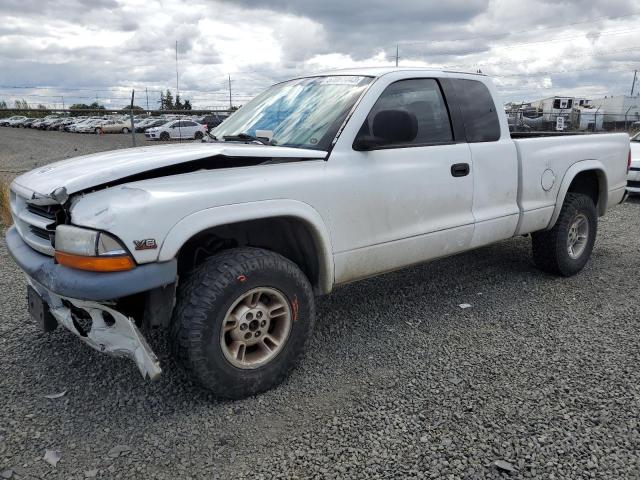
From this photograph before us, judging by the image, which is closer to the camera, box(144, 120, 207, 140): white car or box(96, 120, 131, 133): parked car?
box(144, 120, 207, 140): white car

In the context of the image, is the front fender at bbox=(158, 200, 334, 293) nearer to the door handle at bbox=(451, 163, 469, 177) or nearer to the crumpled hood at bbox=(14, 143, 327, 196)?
the crumpled hood at bbox=(14, 143, 327, 196)

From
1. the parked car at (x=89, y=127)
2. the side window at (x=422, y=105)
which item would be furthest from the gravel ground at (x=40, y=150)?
the side window at (x=422, y=105)

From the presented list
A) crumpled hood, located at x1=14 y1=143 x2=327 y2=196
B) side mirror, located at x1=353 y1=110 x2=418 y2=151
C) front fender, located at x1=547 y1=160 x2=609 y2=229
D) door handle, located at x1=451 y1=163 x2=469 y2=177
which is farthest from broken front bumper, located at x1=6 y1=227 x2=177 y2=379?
front fender, located at x1=547 y1=160 x2=609 y2=229

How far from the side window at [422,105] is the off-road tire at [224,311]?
1308 millimetres

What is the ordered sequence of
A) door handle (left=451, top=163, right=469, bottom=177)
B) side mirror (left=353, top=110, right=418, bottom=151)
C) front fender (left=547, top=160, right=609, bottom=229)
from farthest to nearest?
front fender (left=547, top=160, right=609, bottom=229) → door handle (left=451, top=163, right=469, bottom=177) → side mirror (left=353, top=110, right=418, bottom=151)

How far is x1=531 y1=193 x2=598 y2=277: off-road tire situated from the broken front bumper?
3.68 metres

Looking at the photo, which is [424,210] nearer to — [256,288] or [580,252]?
[256,288]

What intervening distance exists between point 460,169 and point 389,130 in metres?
0.87

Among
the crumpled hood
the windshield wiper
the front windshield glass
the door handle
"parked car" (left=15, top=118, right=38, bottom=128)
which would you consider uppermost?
"parked car" (left=15, top=118, right=38, bottom=128)

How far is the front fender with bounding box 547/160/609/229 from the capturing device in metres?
4.84

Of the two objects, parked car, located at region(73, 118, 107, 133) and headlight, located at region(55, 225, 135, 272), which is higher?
parked car, located at region(73, 118, 107, 133)

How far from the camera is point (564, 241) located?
5004 mm

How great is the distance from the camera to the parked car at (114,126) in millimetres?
43219

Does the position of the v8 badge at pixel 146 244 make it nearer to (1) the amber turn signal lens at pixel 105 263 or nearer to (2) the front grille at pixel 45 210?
(1) the amber turn signal lens at pixel 105 263
